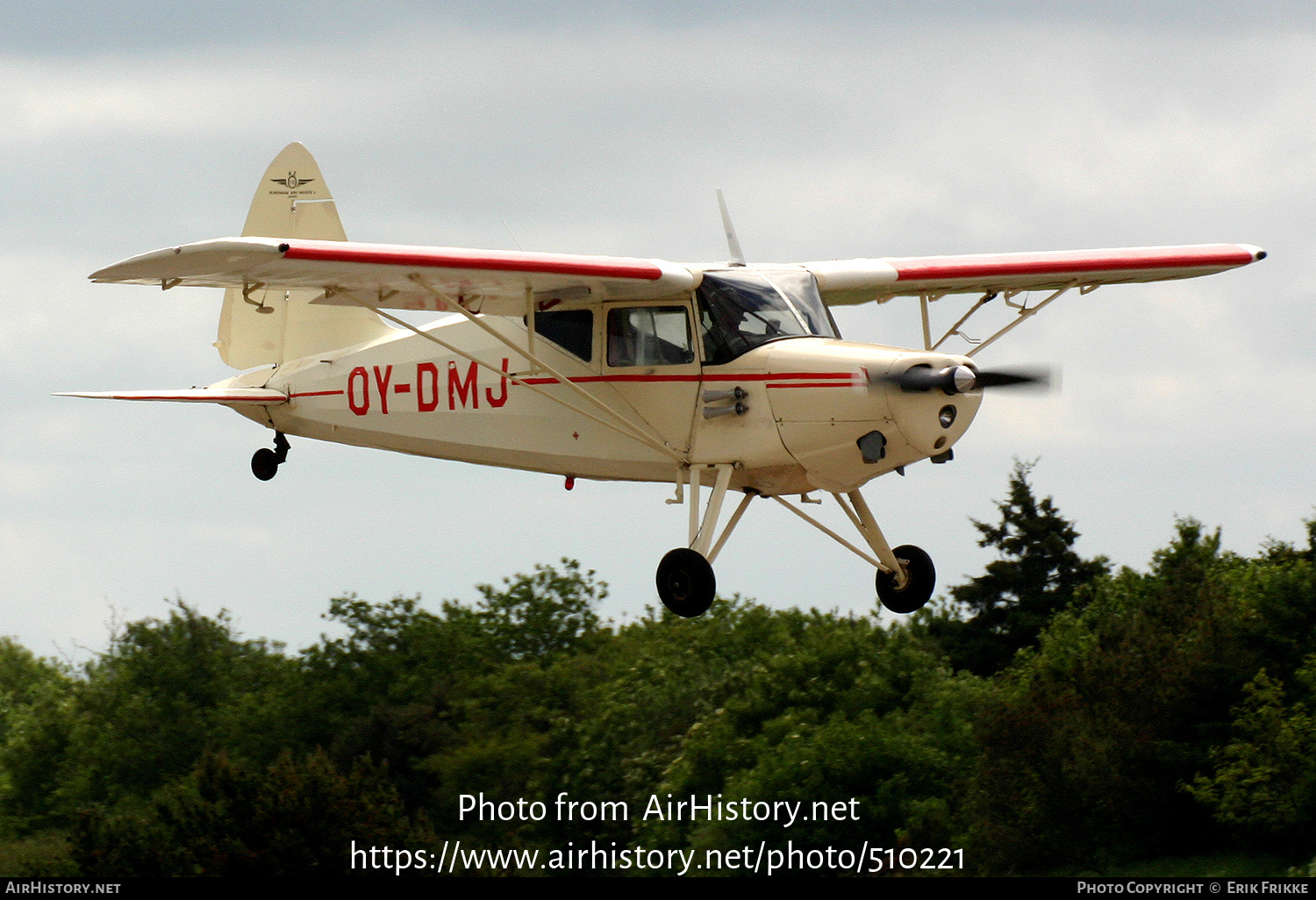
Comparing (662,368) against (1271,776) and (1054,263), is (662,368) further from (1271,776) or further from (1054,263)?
(1271,776)

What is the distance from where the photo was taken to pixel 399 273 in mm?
16188

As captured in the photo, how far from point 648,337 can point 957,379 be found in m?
3.02

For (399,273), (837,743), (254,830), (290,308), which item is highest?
(290,308)

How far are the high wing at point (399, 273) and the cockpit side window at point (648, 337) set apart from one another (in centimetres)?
20

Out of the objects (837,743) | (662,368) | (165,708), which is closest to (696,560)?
(662,368)

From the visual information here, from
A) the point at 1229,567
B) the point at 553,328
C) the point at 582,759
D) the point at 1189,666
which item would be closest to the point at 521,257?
the point at 553,328

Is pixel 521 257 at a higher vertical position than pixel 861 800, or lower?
higher

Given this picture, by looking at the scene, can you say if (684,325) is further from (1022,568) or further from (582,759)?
(1022,568)

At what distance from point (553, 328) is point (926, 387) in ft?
12.7

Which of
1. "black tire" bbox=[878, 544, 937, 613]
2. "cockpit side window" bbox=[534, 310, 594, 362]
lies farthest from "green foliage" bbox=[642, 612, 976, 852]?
"cockpit side window" bbox=[534, 310, 594, 362]

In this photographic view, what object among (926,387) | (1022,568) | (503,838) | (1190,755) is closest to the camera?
(926,387)

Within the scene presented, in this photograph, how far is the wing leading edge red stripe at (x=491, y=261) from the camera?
622 inches

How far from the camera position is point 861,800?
42.8 metres

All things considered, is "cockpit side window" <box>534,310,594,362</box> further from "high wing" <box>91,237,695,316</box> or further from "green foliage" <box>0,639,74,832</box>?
"green foliage" <box>0,639,74,832</box>
